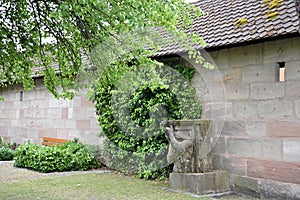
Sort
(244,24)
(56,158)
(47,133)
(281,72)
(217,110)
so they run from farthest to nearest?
1. (47,133)
2. (56,158)
3. (217,110)
4. (244,24)
5. (281,72)

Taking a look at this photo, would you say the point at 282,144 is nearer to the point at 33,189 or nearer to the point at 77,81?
the point at 77,81

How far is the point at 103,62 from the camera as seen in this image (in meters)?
5.14

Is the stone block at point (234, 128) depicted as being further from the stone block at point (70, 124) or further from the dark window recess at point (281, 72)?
the stone block at point (70, 124)

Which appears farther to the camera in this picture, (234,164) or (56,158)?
(56,158)

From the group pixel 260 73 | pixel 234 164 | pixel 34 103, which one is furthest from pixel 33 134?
pixel 260 73

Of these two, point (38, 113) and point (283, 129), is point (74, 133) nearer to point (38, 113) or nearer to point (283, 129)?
point (38, 113)

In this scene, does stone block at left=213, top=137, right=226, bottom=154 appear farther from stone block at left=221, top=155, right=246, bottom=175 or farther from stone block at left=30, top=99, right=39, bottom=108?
stone block at left=30, top=99, right=39, bottom=108

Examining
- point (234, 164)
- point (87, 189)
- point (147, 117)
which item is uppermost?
point (147, 117)

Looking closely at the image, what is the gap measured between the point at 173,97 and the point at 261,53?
206 centimetres

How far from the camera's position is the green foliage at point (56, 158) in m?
8.36

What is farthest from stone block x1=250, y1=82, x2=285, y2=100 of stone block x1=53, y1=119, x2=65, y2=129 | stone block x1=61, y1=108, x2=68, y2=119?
stone block x1=53, y1=119, x2=65, y2=129

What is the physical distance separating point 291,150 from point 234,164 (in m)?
1.13

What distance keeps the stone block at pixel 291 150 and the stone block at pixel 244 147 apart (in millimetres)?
482

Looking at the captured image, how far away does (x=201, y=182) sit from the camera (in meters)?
5.96
